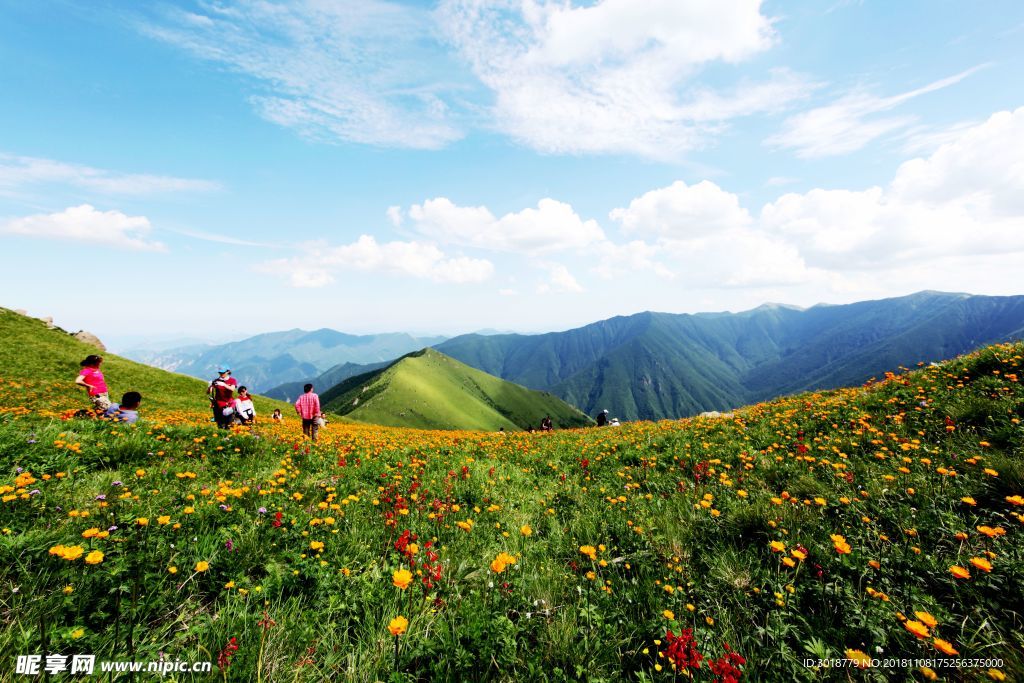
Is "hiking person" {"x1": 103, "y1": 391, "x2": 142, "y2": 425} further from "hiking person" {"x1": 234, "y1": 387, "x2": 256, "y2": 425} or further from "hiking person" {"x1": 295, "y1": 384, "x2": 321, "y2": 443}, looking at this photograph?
"hiking person" {"x1": 295, "y1": 384, "x2": 321, "y2": 443}

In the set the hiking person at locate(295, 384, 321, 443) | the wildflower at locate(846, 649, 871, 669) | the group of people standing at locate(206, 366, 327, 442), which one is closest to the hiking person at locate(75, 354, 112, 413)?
the group of people standing at locate(206, 366, 327, 442)

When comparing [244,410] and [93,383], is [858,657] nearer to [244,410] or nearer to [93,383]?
[93,383]

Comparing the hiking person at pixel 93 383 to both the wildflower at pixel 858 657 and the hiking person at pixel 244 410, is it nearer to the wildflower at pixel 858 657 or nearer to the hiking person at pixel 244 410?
the hiking person at pixel 244 410

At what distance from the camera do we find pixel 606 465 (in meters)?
8.84

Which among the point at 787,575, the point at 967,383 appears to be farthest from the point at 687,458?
the point at 967,383

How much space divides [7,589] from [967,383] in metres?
15.4

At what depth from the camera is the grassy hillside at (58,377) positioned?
2161cm

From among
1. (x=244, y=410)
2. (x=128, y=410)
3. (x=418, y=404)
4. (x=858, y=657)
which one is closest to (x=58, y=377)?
(x=244, y=410)

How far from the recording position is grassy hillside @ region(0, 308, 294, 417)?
21.6 m

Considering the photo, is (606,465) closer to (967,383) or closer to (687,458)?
(687,458)

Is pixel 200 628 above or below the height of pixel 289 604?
above

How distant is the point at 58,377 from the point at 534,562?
3907 centimetres

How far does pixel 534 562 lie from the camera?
181 inches

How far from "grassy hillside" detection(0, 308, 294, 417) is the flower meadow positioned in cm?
2128
